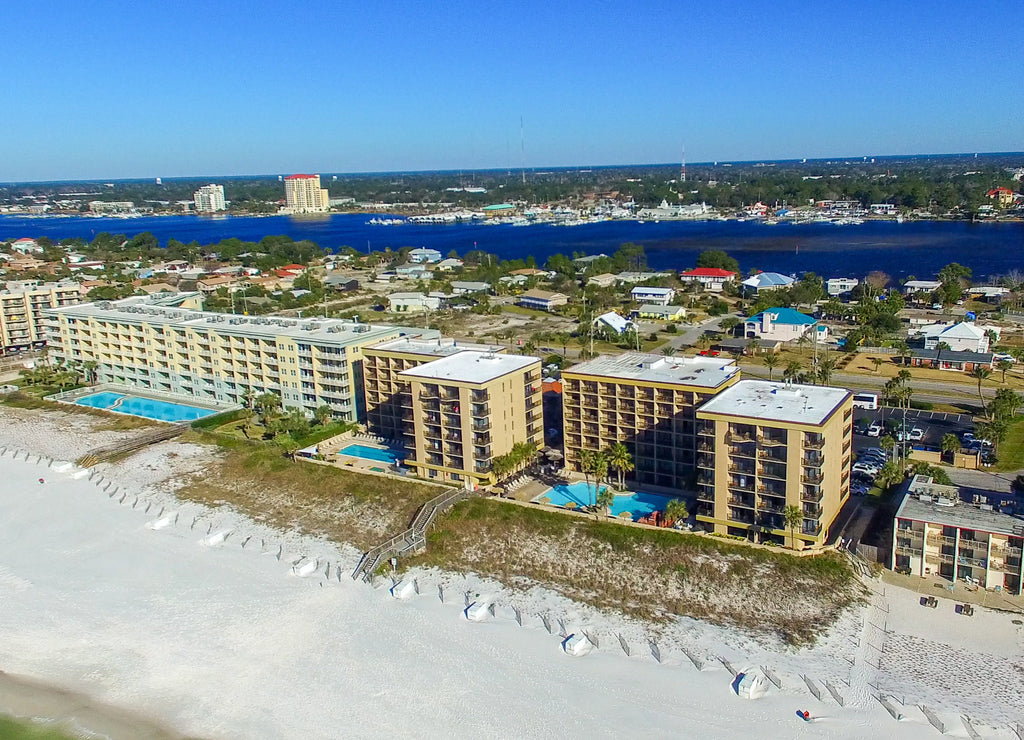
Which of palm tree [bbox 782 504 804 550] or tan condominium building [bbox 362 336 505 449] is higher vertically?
tan condominium building [bbox 362 336 505 449]

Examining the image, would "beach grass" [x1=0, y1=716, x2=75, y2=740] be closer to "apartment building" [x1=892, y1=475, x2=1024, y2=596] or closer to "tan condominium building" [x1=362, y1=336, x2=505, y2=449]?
"tan condominium building" [x1=362, y1=336, x2=505, y2=449]

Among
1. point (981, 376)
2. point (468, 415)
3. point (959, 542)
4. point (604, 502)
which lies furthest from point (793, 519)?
point (981, 376)

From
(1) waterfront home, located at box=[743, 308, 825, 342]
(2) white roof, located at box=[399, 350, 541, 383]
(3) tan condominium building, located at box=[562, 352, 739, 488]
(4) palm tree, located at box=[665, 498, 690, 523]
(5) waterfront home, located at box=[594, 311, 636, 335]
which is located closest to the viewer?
(4) palm tree, located at box=[665, 498, 690, 523]

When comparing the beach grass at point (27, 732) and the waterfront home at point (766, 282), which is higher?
the waterfront home at point (766, 282)

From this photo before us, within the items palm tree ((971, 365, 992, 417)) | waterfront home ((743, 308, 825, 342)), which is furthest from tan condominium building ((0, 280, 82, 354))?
palm tree ((971, 365, 992, 417))

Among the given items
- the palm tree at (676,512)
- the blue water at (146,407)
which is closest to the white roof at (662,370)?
the palm tree at (676,512)

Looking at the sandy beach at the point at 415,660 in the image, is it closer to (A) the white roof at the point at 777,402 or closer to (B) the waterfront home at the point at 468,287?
(A) the white roof at the point at 777,402

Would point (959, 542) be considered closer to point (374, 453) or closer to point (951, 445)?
point (951, 445)
